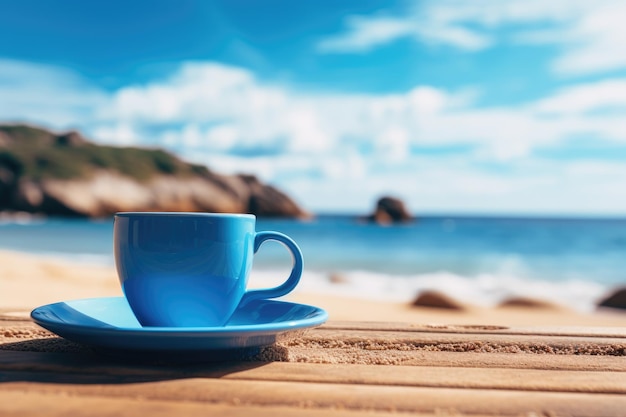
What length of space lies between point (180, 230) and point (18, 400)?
1.20 feet

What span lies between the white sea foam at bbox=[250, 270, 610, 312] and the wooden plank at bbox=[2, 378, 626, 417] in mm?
8429

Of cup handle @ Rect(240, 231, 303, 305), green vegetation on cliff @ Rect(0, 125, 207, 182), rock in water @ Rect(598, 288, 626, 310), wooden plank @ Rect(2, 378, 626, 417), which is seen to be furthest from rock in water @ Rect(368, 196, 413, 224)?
wooden plank @ Rect(2, 378, 626, 417)

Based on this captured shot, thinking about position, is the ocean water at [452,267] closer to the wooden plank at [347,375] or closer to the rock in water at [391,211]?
the wooden plank at [347,375]

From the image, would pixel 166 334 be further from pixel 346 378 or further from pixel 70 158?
pixel 70 158

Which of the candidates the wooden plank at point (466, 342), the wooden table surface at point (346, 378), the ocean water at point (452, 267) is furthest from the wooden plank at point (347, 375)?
the ocean water at point (452, 267)

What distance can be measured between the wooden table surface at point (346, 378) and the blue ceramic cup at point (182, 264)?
12cm

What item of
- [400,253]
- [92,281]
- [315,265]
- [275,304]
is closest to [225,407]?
[275,304]

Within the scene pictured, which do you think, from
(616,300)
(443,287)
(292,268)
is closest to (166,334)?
(292,268)

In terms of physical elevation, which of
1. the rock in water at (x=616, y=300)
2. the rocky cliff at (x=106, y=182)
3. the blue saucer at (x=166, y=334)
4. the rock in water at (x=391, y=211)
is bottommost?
the rock in water at (x=616, y=300)

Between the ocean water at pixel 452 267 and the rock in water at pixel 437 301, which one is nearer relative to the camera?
the rock in water at pixel 437 301

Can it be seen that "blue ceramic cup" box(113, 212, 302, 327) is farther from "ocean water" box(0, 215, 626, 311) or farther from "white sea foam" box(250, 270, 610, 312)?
"white sea foam" box(250, 270, 610, 312)

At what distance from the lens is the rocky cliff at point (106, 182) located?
2020 inches

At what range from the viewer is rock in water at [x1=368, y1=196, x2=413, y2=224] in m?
49.4

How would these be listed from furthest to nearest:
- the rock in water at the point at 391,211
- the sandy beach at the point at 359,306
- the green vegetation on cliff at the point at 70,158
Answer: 1. the green vegetation on cliff at the point at 70,158
2. the rock in water at the point at 391,211
3. the sandy beach at the point at 359,306
